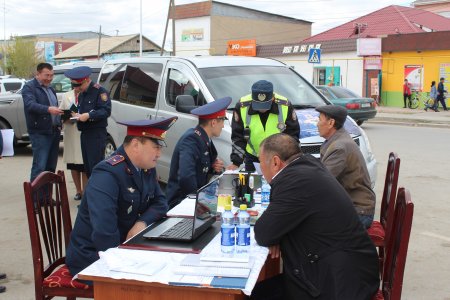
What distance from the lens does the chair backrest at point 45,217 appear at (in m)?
3.36

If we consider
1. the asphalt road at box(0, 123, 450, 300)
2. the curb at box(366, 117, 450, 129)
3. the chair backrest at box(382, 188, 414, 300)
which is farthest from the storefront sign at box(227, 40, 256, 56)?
the chair backrest at box(382, 188, 414, 300)

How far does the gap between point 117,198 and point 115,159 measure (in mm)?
241

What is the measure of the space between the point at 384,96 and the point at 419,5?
2354 cm

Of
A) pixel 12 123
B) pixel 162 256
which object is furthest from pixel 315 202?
pixel 12 123

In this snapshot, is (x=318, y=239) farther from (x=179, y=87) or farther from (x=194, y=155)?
(x=179, y=87)

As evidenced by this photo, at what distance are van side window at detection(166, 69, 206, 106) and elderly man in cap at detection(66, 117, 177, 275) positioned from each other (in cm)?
339

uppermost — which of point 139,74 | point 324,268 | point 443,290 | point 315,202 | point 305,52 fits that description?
point 305,52

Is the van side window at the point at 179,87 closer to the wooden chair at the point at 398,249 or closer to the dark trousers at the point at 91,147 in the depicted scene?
the dark trousers at the point at 91,147

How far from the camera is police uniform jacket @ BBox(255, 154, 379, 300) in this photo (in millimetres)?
2912

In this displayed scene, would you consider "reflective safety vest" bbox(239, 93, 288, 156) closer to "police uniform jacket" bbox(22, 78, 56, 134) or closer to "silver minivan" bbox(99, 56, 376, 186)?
"silver minivan" bbox(99, 56, 376, 186)

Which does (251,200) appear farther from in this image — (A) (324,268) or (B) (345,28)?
(B) (345,28)

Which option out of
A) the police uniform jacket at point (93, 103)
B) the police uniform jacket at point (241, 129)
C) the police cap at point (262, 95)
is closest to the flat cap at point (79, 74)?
the police uniform jacket at point (93, 103)

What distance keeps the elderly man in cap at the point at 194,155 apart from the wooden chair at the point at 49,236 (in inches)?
44.4

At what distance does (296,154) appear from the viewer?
3229 mm
